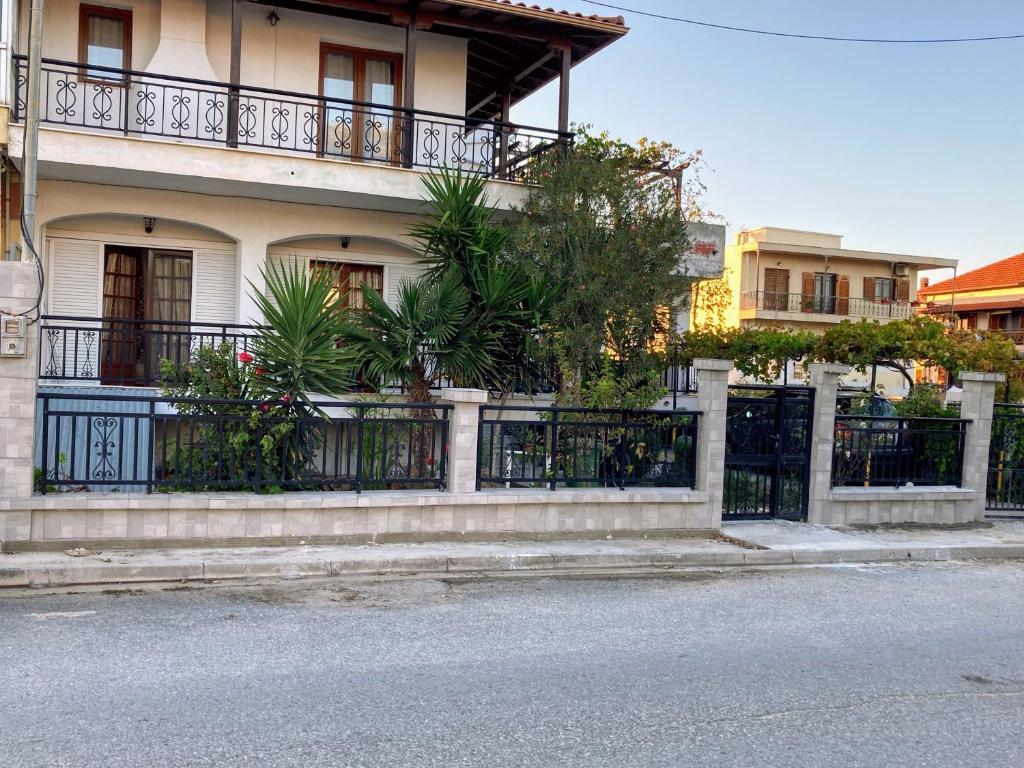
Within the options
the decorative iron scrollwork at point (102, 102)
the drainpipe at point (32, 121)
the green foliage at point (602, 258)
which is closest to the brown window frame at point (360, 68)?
the decorative iron scrollwork at point (102, 102)

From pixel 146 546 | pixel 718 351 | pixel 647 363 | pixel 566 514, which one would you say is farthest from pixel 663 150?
Answer: pixel 146 546

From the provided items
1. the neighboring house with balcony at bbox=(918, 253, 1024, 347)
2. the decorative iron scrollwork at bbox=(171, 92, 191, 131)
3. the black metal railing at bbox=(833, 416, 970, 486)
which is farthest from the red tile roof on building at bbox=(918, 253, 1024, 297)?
the decorative iron scrollwork at bbox=(171, 92, 191, 131)

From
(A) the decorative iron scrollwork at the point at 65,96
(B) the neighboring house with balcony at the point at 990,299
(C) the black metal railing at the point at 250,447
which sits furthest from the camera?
(B) the neighboring house with balcony at the point at 990,299

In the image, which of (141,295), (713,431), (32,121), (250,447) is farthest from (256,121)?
(713,431)

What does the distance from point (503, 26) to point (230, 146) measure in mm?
5031

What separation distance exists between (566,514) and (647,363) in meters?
3.41

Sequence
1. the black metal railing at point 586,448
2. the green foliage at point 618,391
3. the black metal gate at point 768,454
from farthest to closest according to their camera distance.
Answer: the black metal gate at point 768,454 < the green foliage at point 618,391 < the black metal railing at point 586,448

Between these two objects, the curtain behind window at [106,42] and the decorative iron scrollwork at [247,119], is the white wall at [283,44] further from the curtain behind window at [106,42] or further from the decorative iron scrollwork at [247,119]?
the decorative iron scrollwork at [247,119]

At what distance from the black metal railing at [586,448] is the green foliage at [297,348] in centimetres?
181

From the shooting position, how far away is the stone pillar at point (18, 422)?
881 cm

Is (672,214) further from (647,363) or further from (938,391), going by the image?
(938,391)

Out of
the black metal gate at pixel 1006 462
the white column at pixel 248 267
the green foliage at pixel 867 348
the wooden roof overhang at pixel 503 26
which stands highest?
the wooden roof overhang at pixel 503 26

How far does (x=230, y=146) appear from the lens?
47.9 ft

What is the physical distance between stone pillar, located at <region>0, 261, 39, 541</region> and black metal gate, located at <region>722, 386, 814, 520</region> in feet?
25.4
